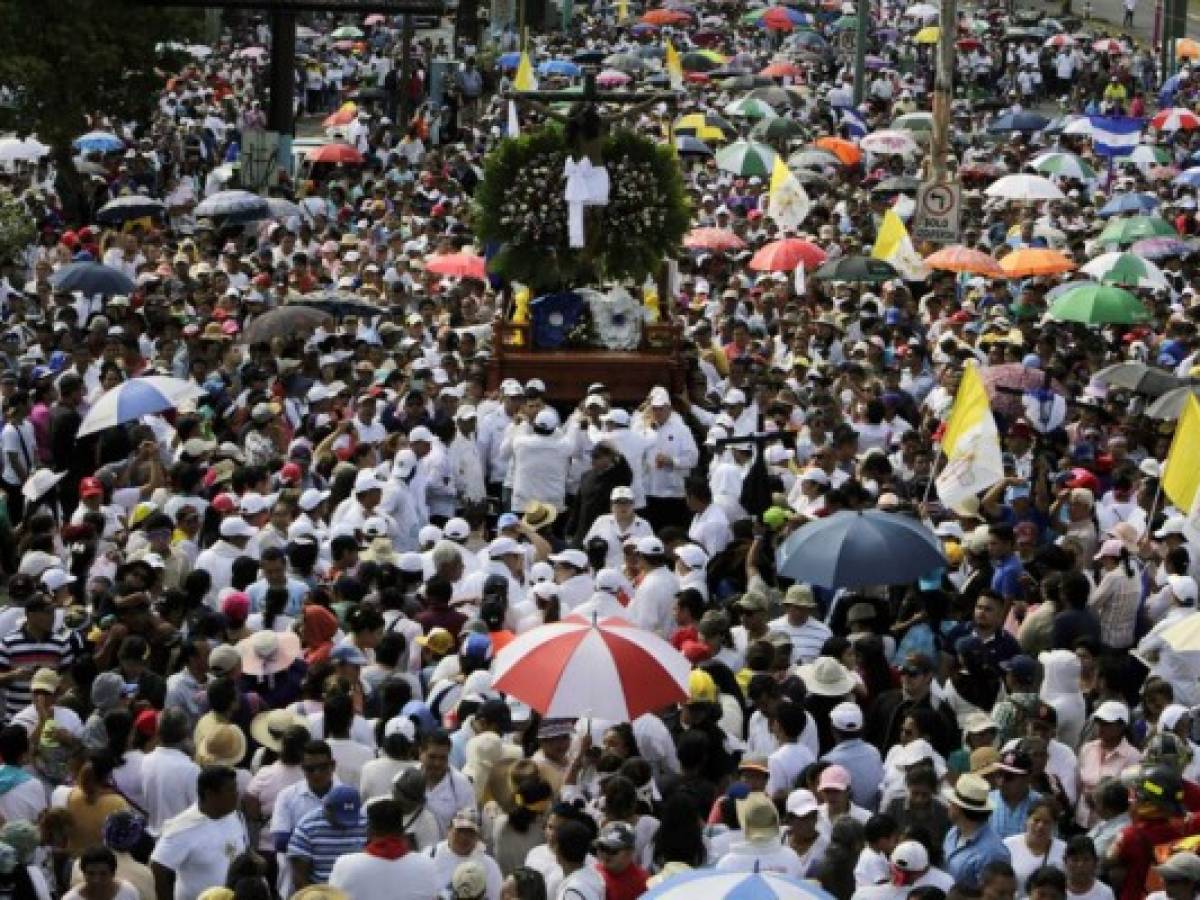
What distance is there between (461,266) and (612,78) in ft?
71.1

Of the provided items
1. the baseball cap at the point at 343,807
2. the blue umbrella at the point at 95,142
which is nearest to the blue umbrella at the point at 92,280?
the blue umbrella at the point at 95,142

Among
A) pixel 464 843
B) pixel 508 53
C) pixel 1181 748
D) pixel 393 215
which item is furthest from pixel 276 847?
pixel 508 53

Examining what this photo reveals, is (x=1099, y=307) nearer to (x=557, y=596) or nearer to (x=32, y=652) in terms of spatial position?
(x=557, y=596)

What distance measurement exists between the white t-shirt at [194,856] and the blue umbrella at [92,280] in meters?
12.6

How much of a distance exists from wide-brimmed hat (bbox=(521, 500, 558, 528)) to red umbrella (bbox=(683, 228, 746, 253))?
33.2 feet

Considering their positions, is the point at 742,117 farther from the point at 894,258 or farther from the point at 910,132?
the point at 894,258

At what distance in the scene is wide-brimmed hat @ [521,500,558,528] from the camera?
57.0 ft

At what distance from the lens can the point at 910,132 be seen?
130 ft

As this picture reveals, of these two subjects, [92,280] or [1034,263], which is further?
[1034,263]

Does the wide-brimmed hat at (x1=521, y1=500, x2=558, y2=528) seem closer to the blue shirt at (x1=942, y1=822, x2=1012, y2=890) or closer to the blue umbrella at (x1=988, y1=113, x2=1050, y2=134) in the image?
the blue shirt at (x1=942, y1=822, x2=1012, y2=890)

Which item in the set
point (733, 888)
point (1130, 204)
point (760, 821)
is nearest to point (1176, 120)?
point (1130, 204)

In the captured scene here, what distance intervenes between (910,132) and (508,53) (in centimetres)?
1249

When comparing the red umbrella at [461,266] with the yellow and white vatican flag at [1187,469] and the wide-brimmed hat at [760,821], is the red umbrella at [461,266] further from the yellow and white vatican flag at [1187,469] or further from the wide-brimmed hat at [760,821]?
the wide-brimmed hat at [760,821]

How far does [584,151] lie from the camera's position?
21703 mm
